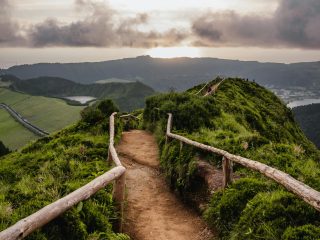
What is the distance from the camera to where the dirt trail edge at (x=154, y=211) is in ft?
31.4

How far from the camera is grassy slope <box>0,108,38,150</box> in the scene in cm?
14989

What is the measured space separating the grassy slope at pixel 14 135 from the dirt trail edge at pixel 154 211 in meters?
136

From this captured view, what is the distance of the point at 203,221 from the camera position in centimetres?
1024

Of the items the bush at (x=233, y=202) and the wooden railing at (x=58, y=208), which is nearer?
the wooden railing at (x=58, y=208)

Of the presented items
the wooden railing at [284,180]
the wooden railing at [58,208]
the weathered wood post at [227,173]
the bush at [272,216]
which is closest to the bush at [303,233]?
the bush at [272,216]

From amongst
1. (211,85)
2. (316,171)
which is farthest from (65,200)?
(211,85)

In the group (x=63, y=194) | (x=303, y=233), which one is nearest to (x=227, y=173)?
(x=303, y=233)

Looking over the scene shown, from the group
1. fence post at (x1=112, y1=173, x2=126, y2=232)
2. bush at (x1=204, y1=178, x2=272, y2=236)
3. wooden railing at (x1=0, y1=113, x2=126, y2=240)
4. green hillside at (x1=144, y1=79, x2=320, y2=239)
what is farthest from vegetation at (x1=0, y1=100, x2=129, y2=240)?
green hillside at (x1=144, y1=79, x2=320, y2=239)

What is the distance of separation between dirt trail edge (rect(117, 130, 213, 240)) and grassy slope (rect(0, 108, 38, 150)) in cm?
13647

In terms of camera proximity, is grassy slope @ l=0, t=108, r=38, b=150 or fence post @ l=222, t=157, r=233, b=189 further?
grassy slope @ l=0, t=108, r=38, b=150

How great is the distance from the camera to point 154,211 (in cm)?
1134

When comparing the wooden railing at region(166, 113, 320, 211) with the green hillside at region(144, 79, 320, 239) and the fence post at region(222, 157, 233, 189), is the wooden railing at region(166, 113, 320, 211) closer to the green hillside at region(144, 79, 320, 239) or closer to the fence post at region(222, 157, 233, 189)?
the fence post at region(222, 157, 233, 189)

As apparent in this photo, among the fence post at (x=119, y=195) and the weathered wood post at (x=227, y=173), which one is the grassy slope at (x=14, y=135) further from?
the fence post at (x=119, y=195)

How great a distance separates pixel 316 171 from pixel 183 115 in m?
13.2
